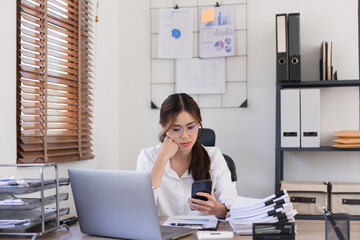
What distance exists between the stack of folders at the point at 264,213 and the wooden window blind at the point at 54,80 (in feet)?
3.90

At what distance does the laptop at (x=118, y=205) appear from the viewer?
136 centimetres

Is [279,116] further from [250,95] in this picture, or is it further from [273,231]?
[273,231]

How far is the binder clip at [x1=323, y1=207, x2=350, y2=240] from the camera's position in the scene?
1231 millimetres

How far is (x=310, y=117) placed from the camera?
3086 millimetres

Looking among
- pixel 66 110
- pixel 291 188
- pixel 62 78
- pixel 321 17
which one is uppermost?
pixel 321 17

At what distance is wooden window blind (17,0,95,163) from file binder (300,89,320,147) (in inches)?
55.6

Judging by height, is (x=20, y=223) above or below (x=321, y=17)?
below

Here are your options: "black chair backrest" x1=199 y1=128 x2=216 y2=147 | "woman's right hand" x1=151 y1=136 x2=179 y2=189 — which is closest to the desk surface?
"woman's right hand" x1=151 y1=136 x2=179 y2=189

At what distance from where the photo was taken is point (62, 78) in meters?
2.68

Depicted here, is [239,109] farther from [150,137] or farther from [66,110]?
[66,110]

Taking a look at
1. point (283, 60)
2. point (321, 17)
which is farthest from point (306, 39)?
point (283, 60)

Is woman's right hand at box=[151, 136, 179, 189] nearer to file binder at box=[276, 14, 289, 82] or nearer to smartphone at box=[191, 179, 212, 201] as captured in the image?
smartphone at box=[191, 179, 212, 201]

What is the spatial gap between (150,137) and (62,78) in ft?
3.58

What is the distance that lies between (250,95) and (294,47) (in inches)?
20.6
